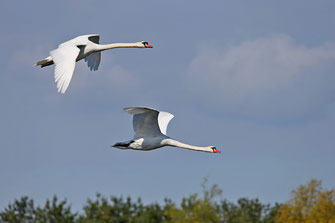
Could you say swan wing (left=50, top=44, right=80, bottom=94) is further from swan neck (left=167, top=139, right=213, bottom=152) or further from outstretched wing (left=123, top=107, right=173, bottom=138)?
swan neck (left=167, top=139, right=213, bottom=152)

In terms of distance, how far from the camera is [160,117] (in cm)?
4234

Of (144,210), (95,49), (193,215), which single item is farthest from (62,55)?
(144,210)

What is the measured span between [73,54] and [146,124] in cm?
438

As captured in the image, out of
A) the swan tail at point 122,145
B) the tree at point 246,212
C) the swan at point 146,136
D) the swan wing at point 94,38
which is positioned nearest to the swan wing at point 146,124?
the swan at point 146,136

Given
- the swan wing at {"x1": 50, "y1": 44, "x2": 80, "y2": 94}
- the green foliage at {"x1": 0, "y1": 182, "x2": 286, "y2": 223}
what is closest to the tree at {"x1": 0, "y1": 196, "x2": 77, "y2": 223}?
Answer: the green foliage at {"x1": 0, "y1": 182, "x2": 286, "y2": 223}

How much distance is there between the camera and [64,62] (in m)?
36.9

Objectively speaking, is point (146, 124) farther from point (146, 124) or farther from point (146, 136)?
point (146, 136)

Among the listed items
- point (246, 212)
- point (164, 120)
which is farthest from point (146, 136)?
point (246, 212)

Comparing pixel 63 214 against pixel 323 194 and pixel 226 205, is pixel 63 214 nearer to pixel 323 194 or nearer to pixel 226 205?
pixel 226 205

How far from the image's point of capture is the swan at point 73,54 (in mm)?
35906

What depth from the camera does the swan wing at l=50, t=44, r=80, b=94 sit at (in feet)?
117

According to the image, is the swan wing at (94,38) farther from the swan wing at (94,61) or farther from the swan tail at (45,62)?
the swan tail at (45,62)

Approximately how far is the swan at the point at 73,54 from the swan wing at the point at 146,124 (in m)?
3.56

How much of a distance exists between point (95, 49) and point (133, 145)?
4.91 metres
